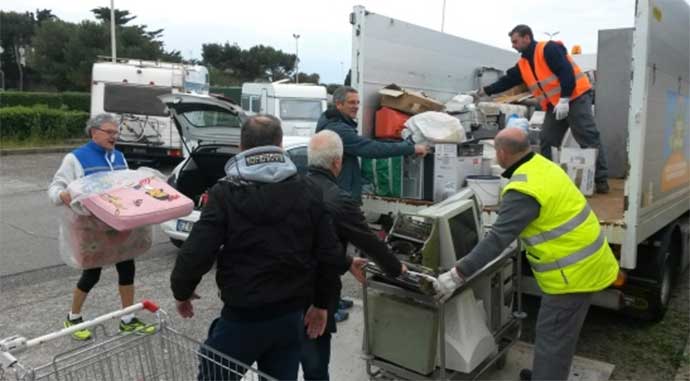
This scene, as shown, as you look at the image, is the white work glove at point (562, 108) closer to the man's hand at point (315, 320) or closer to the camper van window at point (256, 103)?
the man's hand at point (315, 320)

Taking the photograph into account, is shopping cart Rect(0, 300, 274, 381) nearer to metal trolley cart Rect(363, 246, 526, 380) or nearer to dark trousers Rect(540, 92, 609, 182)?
metal trolley cart Rect(363, 246, 526, 380)

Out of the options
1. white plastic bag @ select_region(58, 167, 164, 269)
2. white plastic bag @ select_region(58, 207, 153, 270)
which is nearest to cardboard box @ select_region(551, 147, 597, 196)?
white plastic bag @ select_region(58, 167, 164, 269)

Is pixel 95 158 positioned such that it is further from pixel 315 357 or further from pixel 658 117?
pixel 658 117

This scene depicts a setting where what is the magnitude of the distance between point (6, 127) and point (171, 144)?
6.99 meters

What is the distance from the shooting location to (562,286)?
297 centimetres

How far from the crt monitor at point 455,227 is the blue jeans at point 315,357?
2.60ft

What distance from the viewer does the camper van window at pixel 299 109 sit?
1480 cm

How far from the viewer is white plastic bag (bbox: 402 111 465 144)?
4.36 metres

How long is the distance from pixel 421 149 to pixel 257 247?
2.30m

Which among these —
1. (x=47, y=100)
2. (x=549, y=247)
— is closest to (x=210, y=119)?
(x=549, y=247)

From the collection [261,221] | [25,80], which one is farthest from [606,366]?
[25,80]

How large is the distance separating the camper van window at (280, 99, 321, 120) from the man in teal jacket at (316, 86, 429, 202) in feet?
34.6

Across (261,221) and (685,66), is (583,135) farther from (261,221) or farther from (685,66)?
(261,221)

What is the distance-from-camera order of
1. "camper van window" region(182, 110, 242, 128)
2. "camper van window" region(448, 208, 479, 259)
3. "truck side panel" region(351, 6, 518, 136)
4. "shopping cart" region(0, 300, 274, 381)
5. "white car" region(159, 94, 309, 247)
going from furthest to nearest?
"camper van window" region(182, 110, 242, 128)
"white car" region(159, 94, 309, 247)
"truck side panel" region(351, 6, 518, 136)
"camper van window" region(448, 208, 479, 259)
"shopping cart" region(0, 300, 274, 381)
